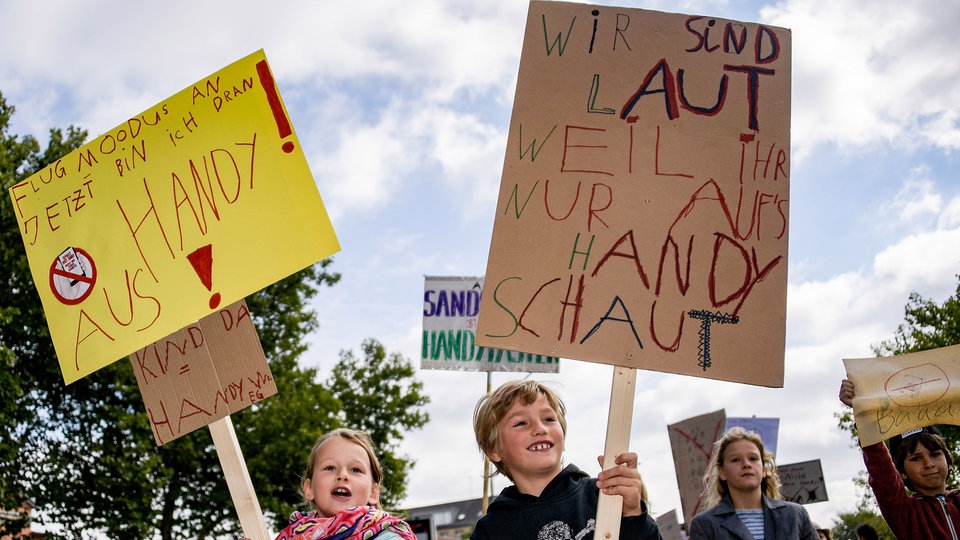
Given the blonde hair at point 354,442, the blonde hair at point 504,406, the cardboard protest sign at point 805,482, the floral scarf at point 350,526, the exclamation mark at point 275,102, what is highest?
the exclamation mark at point 275,102

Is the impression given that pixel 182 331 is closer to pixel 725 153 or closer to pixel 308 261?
pixel 308 261

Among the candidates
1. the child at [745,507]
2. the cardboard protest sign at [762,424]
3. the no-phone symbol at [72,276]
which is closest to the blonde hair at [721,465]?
the child at [745,507]

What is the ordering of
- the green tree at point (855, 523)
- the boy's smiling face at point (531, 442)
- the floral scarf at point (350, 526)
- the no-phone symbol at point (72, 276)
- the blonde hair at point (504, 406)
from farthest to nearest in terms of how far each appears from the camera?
the green tree at point (855, 523)
the no-phone symbol at point (72, 276)
the blonde hair at point (504, 406)
the boy's smiling face at point (531, 442)
the floral scarf at point (350, 526)

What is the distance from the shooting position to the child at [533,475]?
334cm

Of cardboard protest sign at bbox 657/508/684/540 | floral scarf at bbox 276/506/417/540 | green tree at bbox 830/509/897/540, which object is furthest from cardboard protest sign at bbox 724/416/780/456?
green tree at bbox 830/509/897/540

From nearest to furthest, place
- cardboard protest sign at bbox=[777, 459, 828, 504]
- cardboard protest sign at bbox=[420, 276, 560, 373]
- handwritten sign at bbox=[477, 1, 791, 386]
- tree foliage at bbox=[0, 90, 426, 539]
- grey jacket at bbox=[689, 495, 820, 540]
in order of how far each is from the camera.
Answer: handwritten sign at bbox=[477, 1, 791, 386] → grey jacket at bbox=[689, 495, 820, 540] → cardboard protest sign at bbox=[777, 459, 828, 504] → cardboard protest sign at bbox=[420, 276, 560, 373] → tree foliage at bbox=[0, 90, 426, 539]

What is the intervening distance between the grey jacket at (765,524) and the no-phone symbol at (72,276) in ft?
9.98

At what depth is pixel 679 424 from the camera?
29.3 feet

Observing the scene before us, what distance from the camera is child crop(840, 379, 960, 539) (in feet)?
14.9

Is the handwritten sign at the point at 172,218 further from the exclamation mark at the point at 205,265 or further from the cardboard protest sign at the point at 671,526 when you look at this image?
the cardboard protest sign at the point at 671,526

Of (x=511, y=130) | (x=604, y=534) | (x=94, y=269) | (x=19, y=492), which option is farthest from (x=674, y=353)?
(x=19, y=492)

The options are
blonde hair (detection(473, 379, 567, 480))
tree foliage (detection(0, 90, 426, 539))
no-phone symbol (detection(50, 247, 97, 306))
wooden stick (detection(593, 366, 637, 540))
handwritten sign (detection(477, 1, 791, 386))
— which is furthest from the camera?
tree foliage (detection(0, 90, 426, 539))

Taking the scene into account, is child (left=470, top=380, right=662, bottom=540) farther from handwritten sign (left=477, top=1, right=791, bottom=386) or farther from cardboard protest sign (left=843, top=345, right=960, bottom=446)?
cardboard protest sign (left=843, top=345, right=960, bottom=446)

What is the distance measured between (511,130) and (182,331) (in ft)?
5.58
